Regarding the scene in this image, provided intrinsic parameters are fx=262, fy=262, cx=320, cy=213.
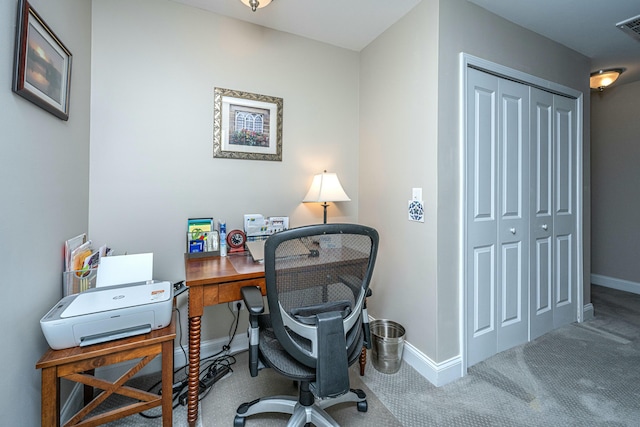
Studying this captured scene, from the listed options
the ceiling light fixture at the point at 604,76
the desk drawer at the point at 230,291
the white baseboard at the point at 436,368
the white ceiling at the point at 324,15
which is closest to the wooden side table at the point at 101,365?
the desk drawer at the point at 230,291

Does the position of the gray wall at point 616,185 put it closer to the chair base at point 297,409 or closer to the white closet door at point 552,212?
the white closet door at point 552,212

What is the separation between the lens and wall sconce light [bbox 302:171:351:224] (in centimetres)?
205

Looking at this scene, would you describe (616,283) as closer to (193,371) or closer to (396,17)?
(396,17)

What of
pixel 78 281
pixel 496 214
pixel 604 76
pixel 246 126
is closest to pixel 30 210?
pixel 78 281

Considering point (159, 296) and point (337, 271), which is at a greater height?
point (337, 271)

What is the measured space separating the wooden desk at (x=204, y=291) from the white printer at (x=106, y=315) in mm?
134

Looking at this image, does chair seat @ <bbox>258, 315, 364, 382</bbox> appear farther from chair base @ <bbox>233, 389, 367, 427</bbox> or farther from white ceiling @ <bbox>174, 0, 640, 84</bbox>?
white ceiling @ <bbox>174, 0, 640, 84</bbox>

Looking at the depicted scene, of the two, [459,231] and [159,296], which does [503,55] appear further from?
[159,296]

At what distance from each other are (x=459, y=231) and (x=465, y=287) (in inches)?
15.3

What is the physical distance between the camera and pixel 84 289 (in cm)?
134

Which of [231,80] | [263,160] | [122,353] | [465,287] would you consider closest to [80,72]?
[231,80]

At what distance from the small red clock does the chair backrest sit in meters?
0.99

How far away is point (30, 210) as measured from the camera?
41.1 inches

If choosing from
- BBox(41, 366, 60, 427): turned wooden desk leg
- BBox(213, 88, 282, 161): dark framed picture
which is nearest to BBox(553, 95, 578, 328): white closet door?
BBox(213, 88, 282, 161): dark framed picture
